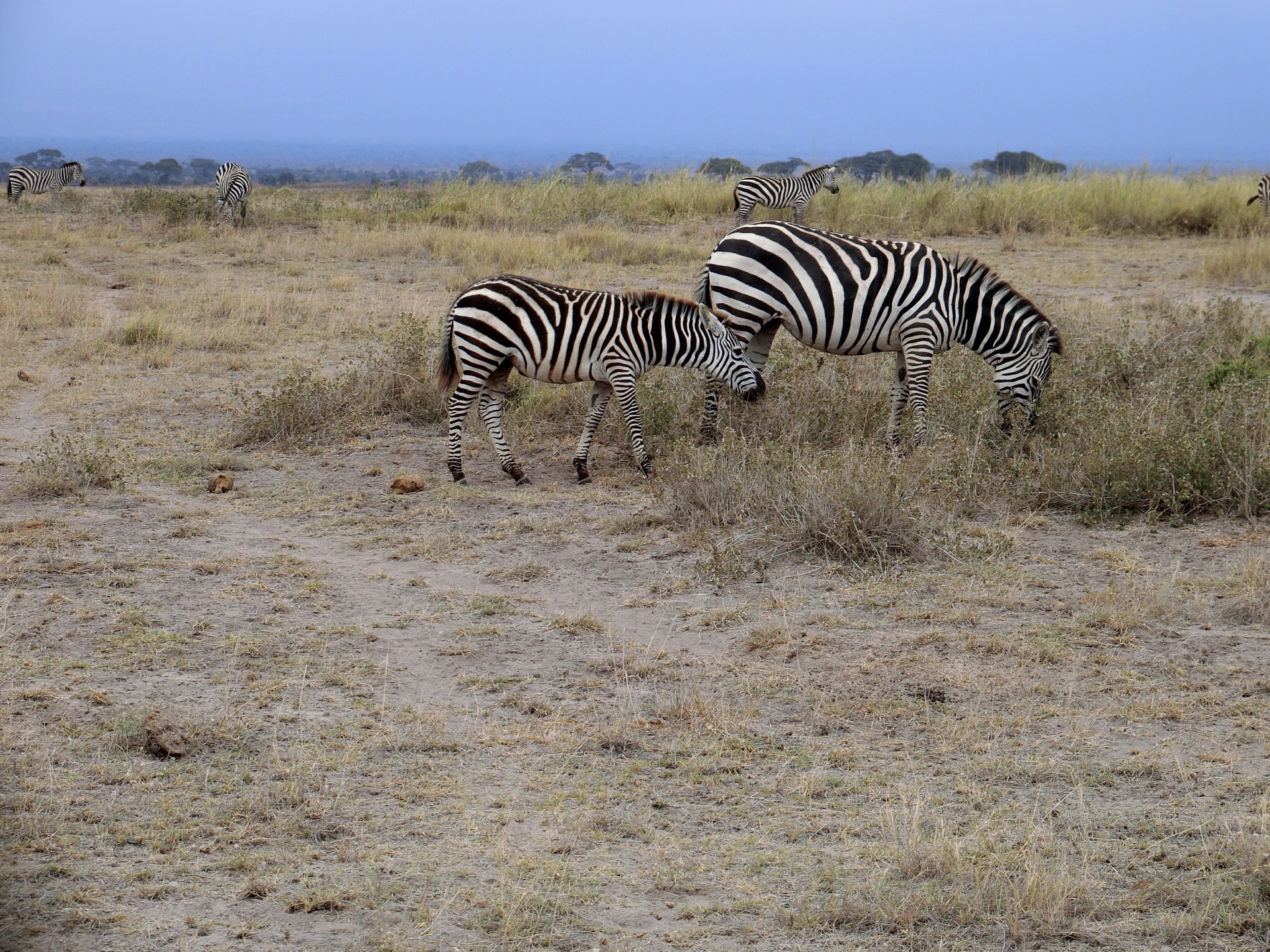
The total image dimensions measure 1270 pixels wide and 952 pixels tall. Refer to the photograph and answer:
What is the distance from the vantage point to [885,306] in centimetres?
791

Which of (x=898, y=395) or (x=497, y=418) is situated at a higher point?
(x=898, y=395)

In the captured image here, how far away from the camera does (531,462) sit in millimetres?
8266

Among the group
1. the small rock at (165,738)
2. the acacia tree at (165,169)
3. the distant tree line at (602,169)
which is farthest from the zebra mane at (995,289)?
the acacia tree at (165,169)

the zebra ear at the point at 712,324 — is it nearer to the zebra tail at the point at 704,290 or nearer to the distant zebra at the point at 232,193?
the zebra tail at the point at 704,290

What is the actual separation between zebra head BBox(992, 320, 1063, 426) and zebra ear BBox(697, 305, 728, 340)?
1.84 metres

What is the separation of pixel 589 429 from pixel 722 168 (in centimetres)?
2131

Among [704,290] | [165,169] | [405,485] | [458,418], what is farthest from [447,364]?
[165,169]

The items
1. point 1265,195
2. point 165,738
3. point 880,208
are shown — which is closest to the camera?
point 165,738

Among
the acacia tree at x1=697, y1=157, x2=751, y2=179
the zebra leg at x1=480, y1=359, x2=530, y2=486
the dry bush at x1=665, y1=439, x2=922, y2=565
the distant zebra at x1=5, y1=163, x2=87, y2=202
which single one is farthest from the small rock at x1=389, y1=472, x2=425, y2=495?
the distant zebra at x1=5, y1=163, x2=87, y2=202

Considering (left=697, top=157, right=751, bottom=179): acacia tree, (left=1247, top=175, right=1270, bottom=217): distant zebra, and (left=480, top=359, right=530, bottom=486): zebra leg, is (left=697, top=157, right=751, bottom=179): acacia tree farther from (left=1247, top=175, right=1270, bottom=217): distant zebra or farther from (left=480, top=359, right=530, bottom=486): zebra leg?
(left=480, top=359, right=530, bottom=486): zebra leg

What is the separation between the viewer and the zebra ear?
780 centimetres

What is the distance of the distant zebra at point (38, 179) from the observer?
23.5 metres

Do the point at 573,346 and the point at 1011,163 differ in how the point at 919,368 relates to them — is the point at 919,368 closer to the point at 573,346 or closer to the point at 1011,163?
the point at 573,346

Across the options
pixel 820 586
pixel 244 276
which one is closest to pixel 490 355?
pixel 820 586
